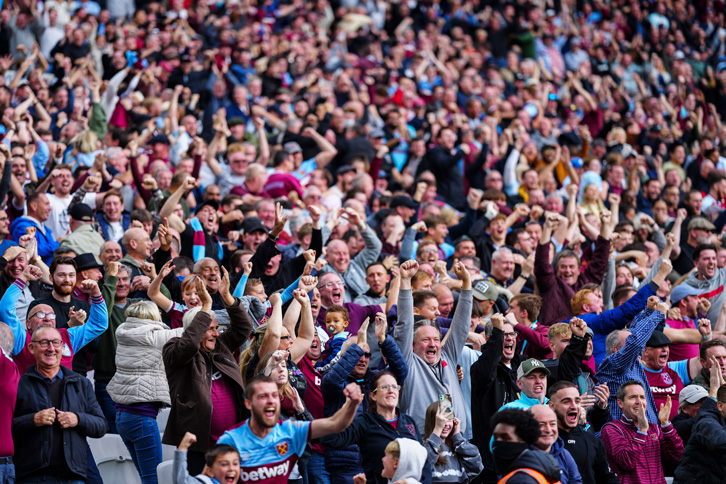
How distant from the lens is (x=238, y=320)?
7078 mm

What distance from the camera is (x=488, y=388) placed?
298 inches

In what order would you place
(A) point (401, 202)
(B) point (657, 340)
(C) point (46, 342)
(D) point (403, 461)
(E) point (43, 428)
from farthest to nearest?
1. (A) point (401, 202)
2. (B) point (657, 340)
3. (C) point (46, 342)
4. (E) point (43, 428)
5. (D) point (403, 461)

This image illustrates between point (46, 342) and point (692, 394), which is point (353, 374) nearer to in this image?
point (46, 342)

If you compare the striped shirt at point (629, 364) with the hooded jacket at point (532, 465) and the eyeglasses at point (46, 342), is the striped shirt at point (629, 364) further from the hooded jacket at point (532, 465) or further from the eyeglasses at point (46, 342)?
the eyeglasses at point (46, 342)

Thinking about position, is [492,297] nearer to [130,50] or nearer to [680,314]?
[680,314]

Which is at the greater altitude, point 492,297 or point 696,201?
A: point 492,297

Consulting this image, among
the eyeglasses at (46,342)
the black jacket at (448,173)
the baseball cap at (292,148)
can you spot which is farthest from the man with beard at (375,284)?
the black jacket at (448,173)

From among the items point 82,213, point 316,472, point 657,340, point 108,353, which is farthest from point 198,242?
point 657,340

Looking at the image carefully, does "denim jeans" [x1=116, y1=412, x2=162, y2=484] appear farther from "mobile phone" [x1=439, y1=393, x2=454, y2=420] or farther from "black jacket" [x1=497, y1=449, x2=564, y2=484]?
"black jacket" [x1=497, y1=449, x2=564, y2=484]

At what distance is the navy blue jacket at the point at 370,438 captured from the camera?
6.52m

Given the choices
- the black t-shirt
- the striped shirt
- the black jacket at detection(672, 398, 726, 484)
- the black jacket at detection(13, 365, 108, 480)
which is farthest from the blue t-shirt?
the black t-shirt

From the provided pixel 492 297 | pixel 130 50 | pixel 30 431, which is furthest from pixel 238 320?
pixel 130 50

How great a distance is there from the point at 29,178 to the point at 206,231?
9.17 feet

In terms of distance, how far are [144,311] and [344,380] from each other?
63.2 inches
